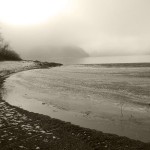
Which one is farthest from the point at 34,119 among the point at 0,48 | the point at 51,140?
the point at 0,48

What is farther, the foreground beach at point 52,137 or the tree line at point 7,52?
the tree line at point 7,52

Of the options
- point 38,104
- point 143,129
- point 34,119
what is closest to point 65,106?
point 38,104

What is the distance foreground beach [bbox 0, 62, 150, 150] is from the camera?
35.7 ft

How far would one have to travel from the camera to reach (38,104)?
20734 mm

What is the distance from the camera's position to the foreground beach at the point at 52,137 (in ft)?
35.7

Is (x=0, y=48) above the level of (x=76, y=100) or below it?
above

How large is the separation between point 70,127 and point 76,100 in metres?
8.97

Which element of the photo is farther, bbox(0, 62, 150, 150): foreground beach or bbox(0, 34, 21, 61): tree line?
bbox(0, 34, 21, 61): tree line

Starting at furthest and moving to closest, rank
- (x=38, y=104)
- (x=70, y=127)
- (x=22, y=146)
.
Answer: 1. (x=38, y=104)
2. (x=70, y=127)
3. (x=22, y=146)

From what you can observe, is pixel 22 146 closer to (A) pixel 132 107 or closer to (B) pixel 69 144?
(B) pixel 69 144

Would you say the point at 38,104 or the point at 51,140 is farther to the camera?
the point at 38,104

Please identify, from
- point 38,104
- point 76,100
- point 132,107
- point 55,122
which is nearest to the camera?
point 55,122

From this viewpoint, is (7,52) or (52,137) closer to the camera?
(52,137)

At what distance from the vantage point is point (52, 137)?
1194 centimetres
